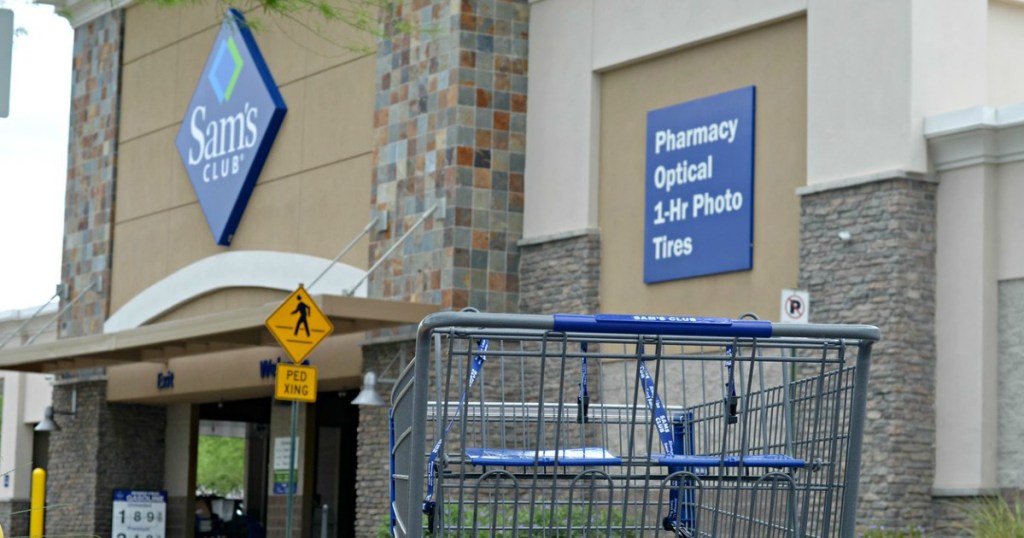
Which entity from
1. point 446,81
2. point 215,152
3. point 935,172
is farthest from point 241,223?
point 935,172

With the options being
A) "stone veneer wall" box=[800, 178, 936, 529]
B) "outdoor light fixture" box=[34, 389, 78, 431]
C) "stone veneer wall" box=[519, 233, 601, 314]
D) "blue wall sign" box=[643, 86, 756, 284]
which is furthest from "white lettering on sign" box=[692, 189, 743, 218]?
"outdoor light fixture" box=[34, 389, 78, 431]

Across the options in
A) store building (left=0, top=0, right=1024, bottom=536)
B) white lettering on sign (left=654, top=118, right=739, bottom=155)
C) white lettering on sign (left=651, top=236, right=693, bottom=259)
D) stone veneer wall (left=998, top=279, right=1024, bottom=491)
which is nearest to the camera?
stone veneer wall (left=998, top=279, right=1024, bottom=491)

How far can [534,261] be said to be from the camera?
22531 millimetres

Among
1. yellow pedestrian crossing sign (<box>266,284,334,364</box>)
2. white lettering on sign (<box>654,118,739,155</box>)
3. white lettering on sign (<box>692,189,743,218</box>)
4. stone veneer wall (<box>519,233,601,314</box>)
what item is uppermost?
white lettering on sign (<box>654,118,739,155</box>)

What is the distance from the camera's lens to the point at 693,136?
20.2 metres

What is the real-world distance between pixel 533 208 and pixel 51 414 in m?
12.0

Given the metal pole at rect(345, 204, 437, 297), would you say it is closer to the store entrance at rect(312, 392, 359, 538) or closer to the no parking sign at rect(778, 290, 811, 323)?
the store entrance at rect(312, 392, 359, 538)

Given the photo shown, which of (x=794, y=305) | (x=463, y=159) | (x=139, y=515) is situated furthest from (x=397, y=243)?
(x=139, y=515)

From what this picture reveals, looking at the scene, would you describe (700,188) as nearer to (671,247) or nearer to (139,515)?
(671,247)

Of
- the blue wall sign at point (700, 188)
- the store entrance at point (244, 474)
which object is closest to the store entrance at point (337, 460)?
the store entrance at point (244, 474)

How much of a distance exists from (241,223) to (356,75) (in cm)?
371

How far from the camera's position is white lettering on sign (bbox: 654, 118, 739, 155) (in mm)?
19703

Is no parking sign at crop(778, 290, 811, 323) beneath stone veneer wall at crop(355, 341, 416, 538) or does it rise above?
above

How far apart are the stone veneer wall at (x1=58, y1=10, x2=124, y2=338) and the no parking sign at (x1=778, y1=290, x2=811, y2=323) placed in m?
18.2
